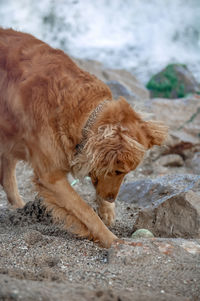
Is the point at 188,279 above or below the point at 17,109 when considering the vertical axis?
below

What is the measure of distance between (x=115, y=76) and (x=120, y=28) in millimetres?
4659

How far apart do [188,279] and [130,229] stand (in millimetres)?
1429

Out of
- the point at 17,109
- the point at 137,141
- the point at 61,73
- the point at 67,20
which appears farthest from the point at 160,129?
Answer: the point at 67,20

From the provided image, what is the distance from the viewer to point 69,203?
3.52 meters

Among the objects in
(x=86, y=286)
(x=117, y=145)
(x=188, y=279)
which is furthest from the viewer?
(x=117, y=145)

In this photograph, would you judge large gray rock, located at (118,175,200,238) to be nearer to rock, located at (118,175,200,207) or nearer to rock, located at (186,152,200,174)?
rock, located at (118,175,200,207)

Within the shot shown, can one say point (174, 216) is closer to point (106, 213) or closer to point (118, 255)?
point (106, 213)

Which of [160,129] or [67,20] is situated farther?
[67,20]

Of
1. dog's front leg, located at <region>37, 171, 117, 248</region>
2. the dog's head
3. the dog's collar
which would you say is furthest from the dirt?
the dog's collar

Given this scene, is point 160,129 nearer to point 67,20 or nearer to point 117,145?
point 117,145

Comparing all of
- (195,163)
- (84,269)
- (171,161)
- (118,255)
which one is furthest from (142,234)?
(171,161)

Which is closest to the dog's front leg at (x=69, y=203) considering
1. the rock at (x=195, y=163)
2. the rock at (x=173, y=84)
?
the rock at (x=195, y=163)

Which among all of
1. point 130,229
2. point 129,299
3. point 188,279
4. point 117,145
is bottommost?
point 130,229

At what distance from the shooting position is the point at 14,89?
11.9ft
